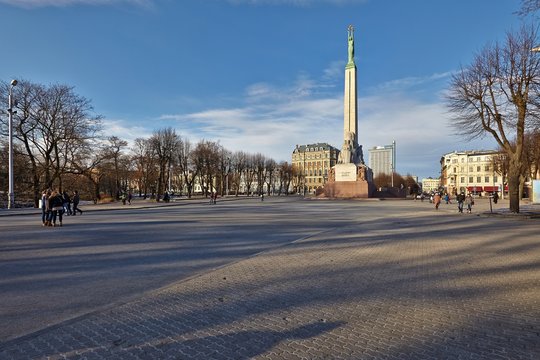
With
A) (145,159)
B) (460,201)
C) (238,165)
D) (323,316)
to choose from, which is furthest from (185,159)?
(323,316)

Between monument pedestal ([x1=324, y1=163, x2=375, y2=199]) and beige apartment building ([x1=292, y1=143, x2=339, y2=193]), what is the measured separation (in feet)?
270

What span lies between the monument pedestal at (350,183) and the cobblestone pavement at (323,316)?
4521cm

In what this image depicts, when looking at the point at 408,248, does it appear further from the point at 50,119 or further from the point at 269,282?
the point at 50,119

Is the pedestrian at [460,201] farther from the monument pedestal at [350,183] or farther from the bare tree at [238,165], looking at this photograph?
the bare tree at [238,165]

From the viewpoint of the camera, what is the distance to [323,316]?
494 centimetres

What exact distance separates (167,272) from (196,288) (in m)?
1.62

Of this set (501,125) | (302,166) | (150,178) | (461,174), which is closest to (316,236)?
(501,125)

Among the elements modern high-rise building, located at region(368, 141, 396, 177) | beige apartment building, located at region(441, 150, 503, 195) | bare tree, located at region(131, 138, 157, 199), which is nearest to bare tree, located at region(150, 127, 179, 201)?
bare tree, located at region(131, 138, 157, 199)

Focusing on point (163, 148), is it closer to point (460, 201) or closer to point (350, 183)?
point (350, 183)

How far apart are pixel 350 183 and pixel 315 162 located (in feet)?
297

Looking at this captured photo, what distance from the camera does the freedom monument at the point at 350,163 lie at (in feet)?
177

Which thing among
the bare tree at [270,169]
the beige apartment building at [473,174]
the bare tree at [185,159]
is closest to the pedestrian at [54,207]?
the bare tree at [185,159]

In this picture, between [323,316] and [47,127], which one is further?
[47,127]

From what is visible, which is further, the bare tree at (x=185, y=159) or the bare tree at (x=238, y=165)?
the bare tree at (x=238, y=165)
